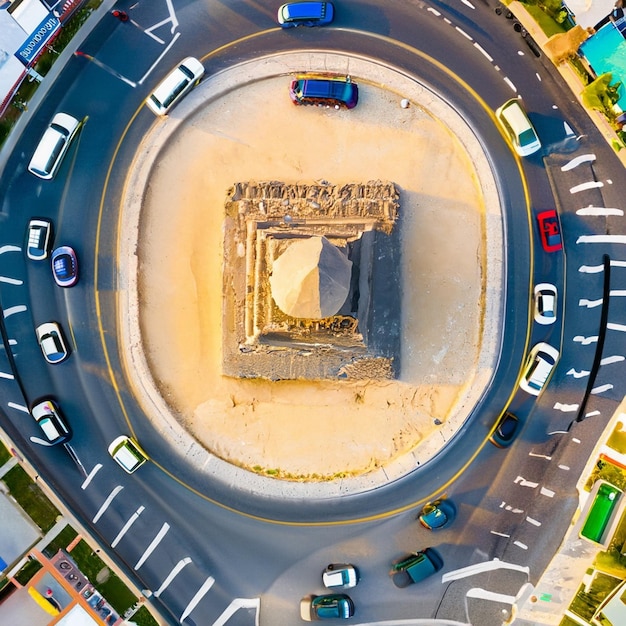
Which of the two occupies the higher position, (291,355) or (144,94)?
(144,94)

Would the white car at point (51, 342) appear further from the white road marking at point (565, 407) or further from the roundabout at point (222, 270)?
the white road marking at point (565, 407)

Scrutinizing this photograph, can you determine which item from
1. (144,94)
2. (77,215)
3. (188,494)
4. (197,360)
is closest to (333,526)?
(188,494)

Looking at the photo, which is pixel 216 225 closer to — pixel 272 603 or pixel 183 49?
pixel 183 49

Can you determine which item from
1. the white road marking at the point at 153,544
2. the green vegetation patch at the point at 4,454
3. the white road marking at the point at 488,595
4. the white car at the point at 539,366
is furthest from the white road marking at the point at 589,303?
the green vegetation patch at the point at 4,454

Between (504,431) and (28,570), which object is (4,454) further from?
(504,431)

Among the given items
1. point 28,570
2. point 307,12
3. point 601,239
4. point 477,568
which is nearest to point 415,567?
point 477,568
